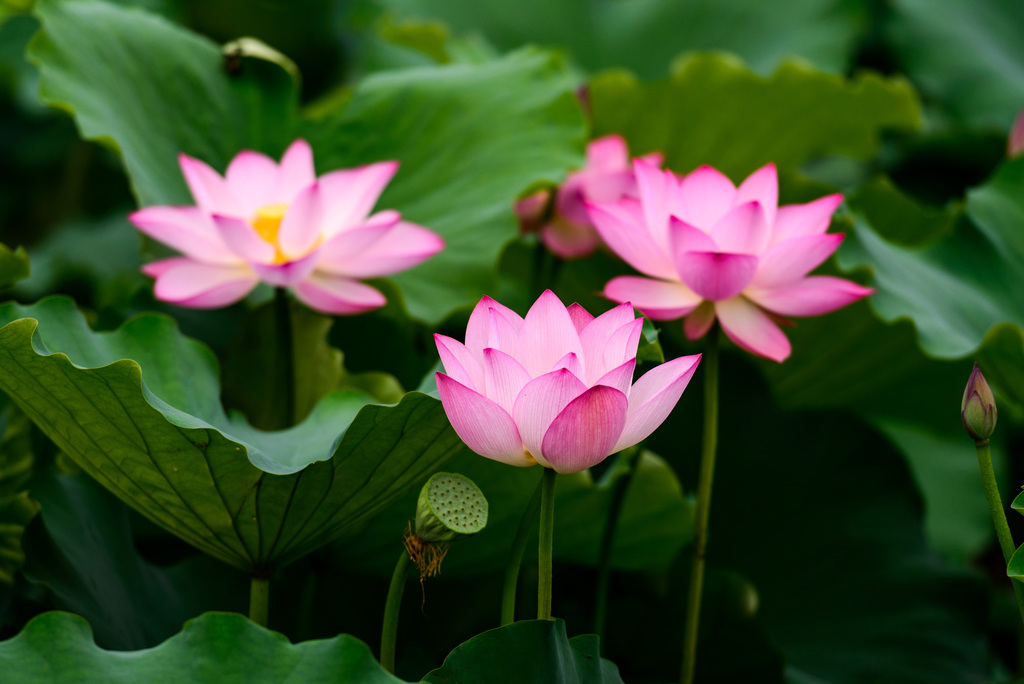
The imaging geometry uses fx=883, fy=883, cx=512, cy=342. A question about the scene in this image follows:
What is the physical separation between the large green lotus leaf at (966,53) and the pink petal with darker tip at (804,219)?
101 centimetres

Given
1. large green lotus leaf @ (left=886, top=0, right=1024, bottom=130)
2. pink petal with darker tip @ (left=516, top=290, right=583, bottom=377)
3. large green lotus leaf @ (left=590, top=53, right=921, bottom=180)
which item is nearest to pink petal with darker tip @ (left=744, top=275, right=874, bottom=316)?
pink petal with darker tip @ (left=516, top=290, right=583, bottom=377)

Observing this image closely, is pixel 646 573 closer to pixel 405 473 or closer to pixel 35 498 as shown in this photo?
pixel 405 473

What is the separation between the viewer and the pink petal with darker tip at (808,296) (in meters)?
0.66

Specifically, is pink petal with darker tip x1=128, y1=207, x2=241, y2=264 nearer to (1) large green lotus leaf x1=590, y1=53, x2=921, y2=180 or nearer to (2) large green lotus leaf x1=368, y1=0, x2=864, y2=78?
(1) large green lotus leaf x1=590, y1=53, x2=921, y2=180

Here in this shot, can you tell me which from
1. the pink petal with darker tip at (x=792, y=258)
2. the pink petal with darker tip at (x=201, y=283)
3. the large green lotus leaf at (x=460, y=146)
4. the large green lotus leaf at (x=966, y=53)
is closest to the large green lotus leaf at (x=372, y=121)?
the large green lotus leaf at (x=460, y=146)

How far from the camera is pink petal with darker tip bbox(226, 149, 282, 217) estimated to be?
0.85 metres

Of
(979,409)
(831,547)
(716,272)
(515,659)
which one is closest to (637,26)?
(831,547)

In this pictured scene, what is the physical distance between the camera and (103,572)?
0.67m

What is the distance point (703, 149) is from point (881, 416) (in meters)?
0.46

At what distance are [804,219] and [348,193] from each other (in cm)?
41

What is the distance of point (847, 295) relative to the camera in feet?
2.16

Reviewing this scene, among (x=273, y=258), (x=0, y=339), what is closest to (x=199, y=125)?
(x=273, y=258)

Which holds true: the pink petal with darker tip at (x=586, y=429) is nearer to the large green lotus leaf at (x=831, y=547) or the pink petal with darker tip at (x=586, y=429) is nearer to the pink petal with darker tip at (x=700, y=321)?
the pink petal with darker tip at (x=700, y=321)

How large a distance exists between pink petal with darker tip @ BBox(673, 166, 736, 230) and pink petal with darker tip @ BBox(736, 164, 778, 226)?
0.02 meters
